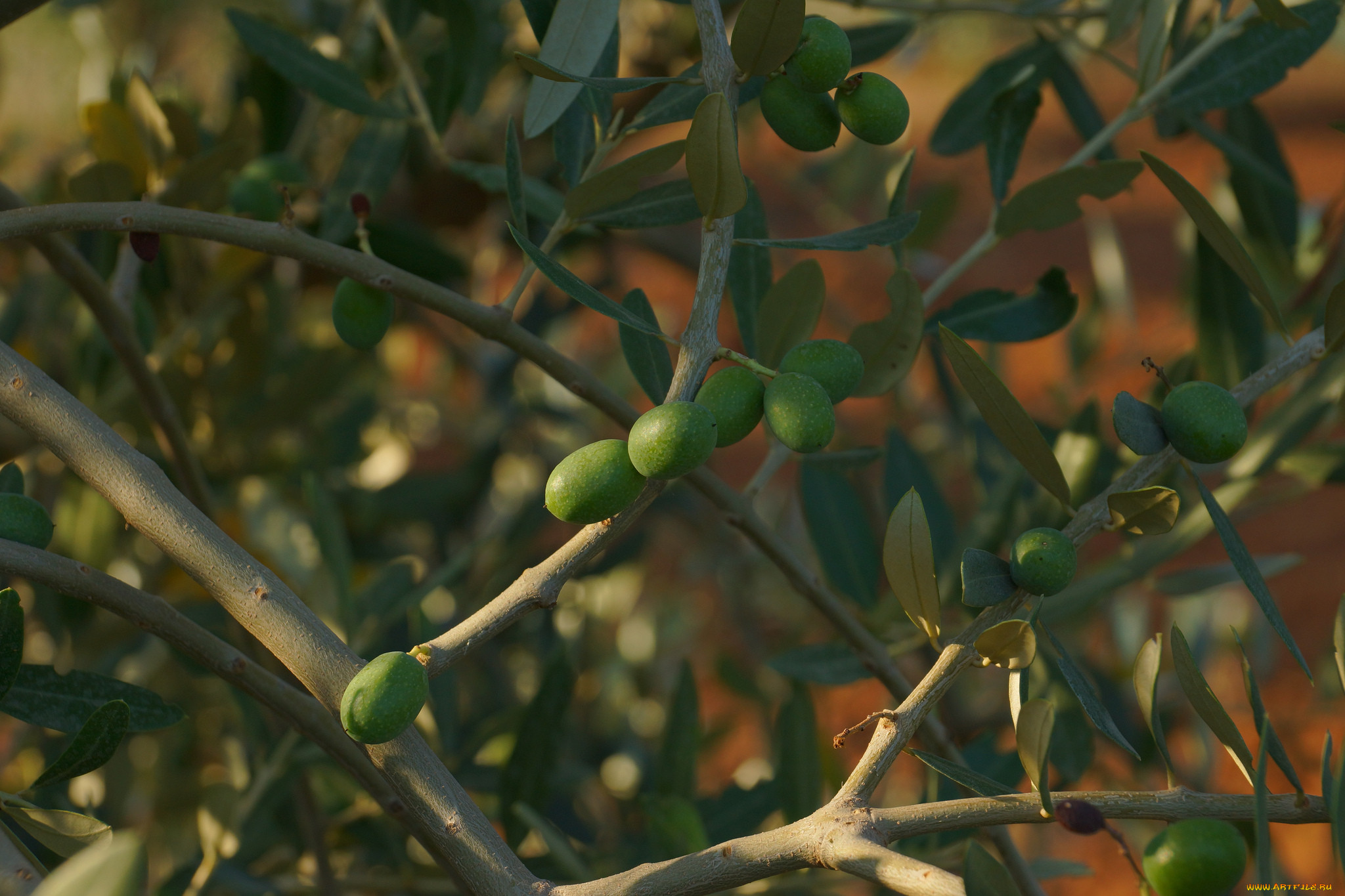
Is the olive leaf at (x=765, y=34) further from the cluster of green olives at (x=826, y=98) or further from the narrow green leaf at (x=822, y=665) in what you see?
the narrow green leaf at (x=822, y=665)

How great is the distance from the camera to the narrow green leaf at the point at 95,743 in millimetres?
373

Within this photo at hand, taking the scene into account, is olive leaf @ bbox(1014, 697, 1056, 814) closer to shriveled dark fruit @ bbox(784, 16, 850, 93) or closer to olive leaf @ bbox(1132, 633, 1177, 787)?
olive leaf @ bbox(1132, 633, 1177, 787)

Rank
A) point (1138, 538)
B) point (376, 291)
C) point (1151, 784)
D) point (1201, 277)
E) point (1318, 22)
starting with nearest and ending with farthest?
point (376, 291)
point (1318, 22)
point (1201, 277)
point (1138, 538)
point (1151, 784)

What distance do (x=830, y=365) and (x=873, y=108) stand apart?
10cm

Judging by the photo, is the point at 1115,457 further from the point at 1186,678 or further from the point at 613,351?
the point at 613,351

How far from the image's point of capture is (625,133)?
479 millimetres

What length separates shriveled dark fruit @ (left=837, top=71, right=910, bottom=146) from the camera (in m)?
0.39

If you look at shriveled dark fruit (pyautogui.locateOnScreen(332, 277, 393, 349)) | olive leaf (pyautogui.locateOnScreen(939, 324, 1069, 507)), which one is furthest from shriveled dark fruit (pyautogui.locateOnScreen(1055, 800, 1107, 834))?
shriveled dark fruit (pyautogui.locateOnScreen(332, 277, 393, 349))

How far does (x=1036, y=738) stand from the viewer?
1.10 ft

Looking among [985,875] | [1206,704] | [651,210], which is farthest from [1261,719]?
[651,210]

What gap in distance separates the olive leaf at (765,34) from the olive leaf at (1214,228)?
0.15 m

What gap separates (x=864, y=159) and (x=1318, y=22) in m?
0.91

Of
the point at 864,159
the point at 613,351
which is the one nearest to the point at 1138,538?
the point at 864,159

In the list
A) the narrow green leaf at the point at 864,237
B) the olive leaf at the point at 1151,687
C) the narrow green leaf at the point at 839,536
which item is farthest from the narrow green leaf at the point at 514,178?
the narrow green leaf at the point at 839,536
